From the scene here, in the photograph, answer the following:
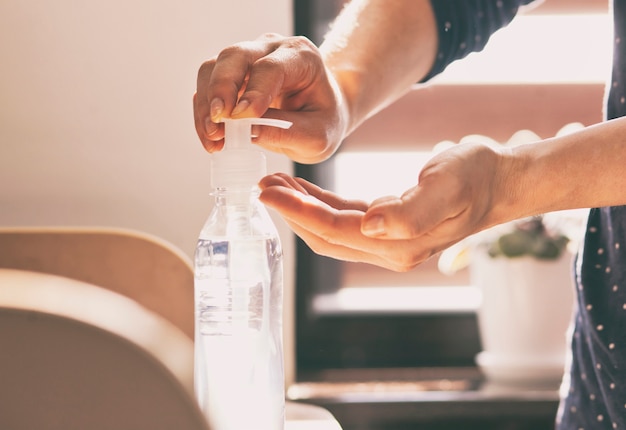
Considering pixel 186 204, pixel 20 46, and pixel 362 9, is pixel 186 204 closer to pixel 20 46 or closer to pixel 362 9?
pixel 20 46

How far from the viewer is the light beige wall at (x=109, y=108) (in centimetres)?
126

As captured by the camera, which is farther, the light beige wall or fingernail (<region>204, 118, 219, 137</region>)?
the light beige wall

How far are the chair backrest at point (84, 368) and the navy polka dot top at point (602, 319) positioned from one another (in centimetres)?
44

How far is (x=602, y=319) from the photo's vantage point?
0.67 meters

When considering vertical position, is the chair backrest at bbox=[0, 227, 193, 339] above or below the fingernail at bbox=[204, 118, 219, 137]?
below

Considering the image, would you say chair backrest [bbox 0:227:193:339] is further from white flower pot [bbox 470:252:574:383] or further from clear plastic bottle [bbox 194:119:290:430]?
white flower pot [bbox 470:252:574:383]

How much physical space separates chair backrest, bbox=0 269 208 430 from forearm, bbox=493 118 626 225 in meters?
0.30

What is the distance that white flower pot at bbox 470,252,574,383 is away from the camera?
127 cm

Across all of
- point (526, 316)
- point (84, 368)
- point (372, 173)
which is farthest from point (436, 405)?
point (84, 368)

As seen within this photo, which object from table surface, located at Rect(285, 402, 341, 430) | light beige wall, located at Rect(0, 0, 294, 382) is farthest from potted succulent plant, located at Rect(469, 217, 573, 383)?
table surface, located at Rect(285, 402, 341, 430)

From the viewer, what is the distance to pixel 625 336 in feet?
2.11

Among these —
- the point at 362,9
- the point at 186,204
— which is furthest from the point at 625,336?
the point at 186,204

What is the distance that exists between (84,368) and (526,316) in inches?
41.9

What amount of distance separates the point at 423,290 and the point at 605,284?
84cm
